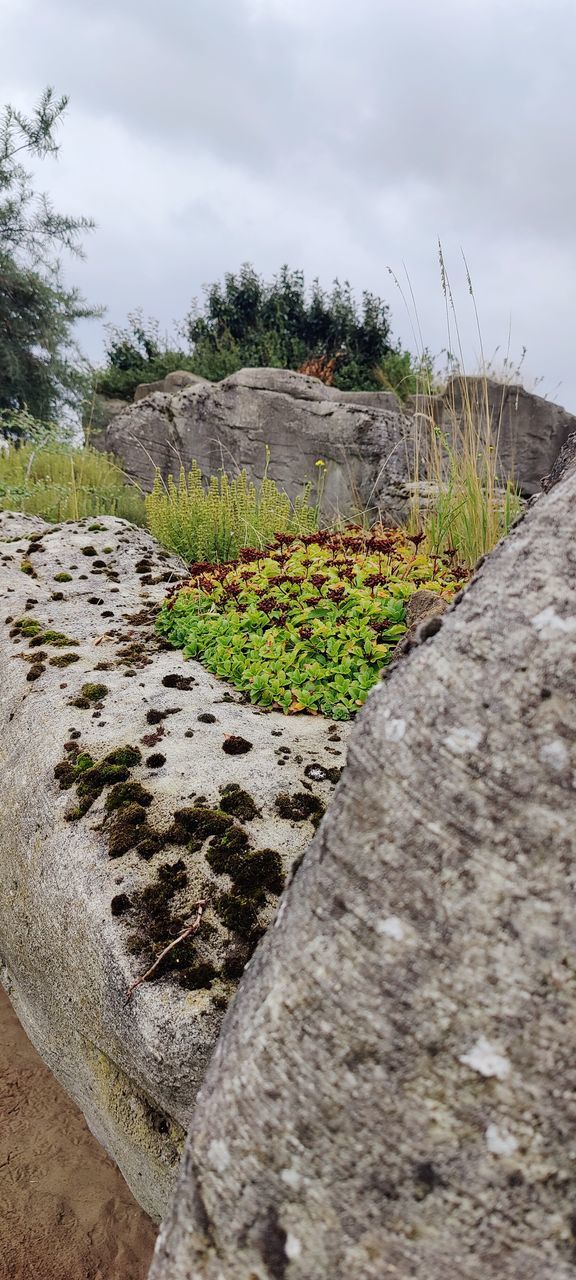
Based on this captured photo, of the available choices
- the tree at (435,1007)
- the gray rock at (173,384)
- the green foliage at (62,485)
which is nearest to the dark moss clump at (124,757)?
the tree at (435,1007)

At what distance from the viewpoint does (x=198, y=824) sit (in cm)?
258

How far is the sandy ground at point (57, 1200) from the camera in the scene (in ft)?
7.97

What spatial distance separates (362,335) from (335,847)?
72.9ft

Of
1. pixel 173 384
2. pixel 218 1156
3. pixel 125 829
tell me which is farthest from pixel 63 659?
pixel 173 384

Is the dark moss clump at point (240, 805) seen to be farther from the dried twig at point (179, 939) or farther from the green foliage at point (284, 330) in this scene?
the green foliage at point (284, 330)

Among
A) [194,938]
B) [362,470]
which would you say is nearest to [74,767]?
[194,938]

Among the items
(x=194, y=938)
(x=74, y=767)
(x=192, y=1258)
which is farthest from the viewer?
(x=74, y=767)

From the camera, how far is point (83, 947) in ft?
7.94

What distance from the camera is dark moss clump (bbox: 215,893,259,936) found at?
88.5 inches

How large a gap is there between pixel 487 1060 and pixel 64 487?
8.52 meters

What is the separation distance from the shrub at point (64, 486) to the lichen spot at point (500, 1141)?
6.79 metres

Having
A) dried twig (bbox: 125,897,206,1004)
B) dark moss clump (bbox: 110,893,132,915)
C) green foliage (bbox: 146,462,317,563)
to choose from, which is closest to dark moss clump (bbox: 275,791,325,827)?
dried twig (bbox: 125,897,206,1004)

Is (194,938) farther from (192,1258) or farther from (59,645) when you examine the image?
(59,645)

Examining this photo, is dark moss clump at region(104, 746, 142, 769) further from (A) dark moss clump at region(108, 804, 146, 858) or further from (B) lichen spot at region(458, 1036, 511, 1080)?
(B) lichen spot at region(458, 1036, 511, 1080)
